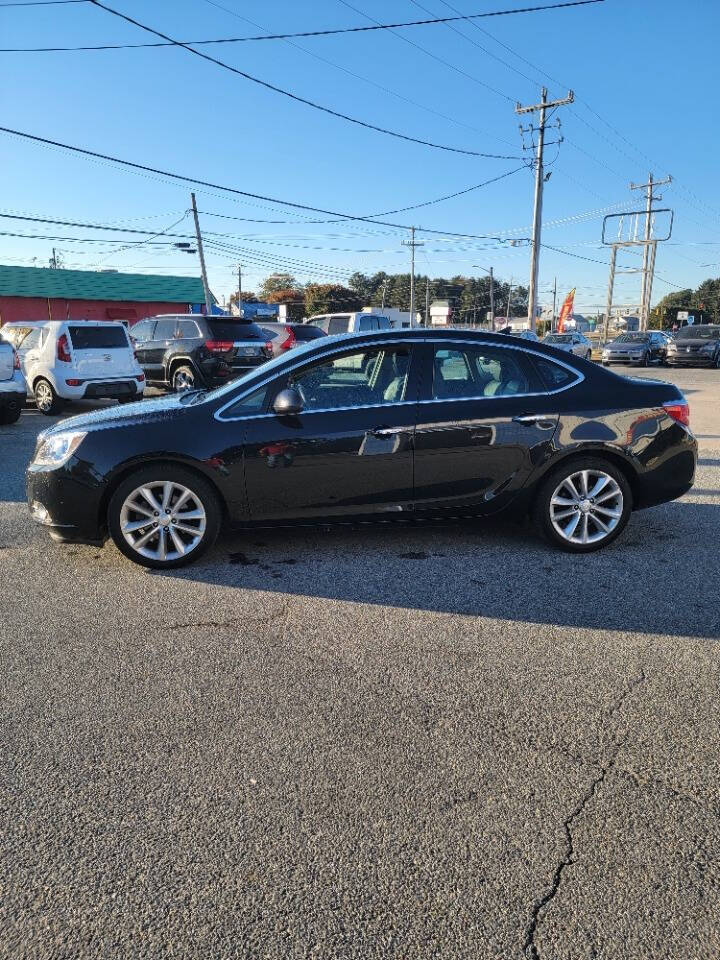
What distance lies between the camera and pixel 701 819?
231 cm

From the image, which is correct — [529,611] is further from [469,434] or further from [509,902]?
[509,902]

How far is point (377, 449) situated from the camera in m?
4.73

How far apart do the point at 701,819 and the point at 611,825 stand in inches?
12.1

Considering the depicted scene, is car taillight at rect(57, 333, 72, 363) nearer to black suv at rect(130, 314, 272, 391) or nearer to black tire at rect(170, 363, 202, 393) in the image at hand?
black suv at rect(130, 314, 272, 391)

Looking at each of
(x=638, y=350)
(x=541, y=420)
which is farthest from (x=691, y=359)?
(x=541, y=420)

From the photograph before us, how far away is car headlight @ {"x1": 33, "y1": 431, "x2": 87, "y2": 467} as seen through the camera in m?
4.62

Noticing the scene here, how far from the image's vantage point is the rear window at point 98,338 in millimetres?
12277

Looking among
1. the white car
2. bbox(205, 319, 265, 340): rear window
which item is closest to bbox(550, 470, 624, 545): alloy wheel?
the white car

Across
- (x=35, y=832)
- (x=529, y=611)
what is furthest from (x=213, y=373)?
(x=35, y=832)

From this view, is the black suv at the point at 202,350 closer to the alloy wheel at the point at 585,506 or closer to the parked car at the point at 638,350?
the alloy wheel at the point at 585,506

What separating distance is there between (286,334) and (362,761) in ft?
55.5

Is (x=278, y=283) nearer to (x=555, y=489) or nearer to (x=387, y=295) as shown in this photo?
(x=387, y=295)

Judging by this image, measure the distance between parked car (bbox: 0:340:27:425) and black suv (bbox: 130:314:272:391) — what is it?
4.00 metres

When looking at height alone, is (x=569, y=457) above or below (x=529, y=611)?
above
